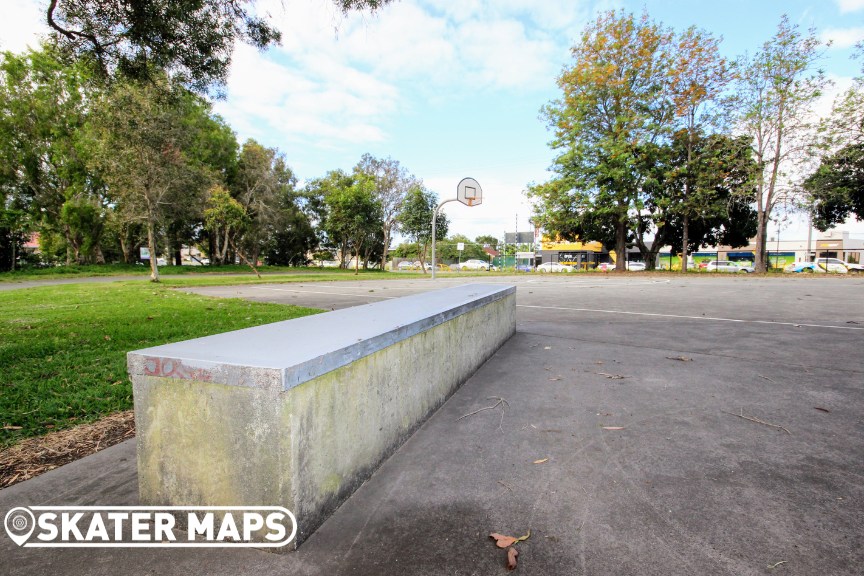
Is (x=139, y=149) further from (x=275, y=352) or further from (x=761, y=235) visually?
(x=761, y=235)

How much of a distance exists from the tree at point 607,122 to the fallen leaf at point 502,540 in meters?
A: 29.5

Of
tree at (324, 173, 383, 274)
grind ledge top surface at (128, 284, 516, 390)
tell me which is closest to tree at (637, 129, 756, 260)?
tree at (324, 173, 383, 274)

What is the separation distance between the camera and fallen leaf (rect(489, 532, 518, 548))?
156 cm

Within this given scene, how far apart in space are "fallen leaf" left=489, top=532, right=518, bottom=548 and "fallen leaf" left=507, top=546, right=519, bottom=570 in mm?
24

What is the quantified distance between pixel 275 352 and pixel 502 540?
1.20 m

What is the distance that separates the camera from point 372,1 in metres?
5.90

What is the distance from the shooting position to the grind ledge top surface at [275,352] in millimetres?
1487

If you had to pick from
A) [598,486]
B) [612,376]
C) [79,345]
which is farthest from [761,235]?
[79,345]

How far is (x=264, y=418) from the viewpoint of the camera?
1501 millimetres

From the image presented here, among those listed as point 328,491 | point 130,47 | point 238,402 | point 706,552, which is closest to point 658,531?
point 706,552

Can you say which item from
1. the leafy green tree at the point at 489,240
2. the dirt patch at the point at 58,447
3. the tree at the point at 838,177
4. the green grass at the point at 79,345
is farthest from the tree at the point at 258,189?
the leafy green tree at the point at 489,240

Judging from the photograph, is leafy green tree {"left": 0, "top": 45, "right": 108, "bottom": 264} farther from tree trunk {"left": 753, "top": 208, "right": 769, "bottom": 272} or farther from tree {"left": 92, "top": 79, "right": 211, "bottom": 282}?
tree trunk {"left": 753, "top": 208, "right": 769, "bottom": 272}

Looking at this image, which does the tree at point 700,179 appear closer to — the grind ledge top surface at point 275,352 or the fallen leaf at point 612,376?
the fallen leaf at point 612,376

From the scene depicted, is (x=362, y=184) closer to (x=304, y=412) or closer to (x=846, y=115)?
(x=846, y=115)
